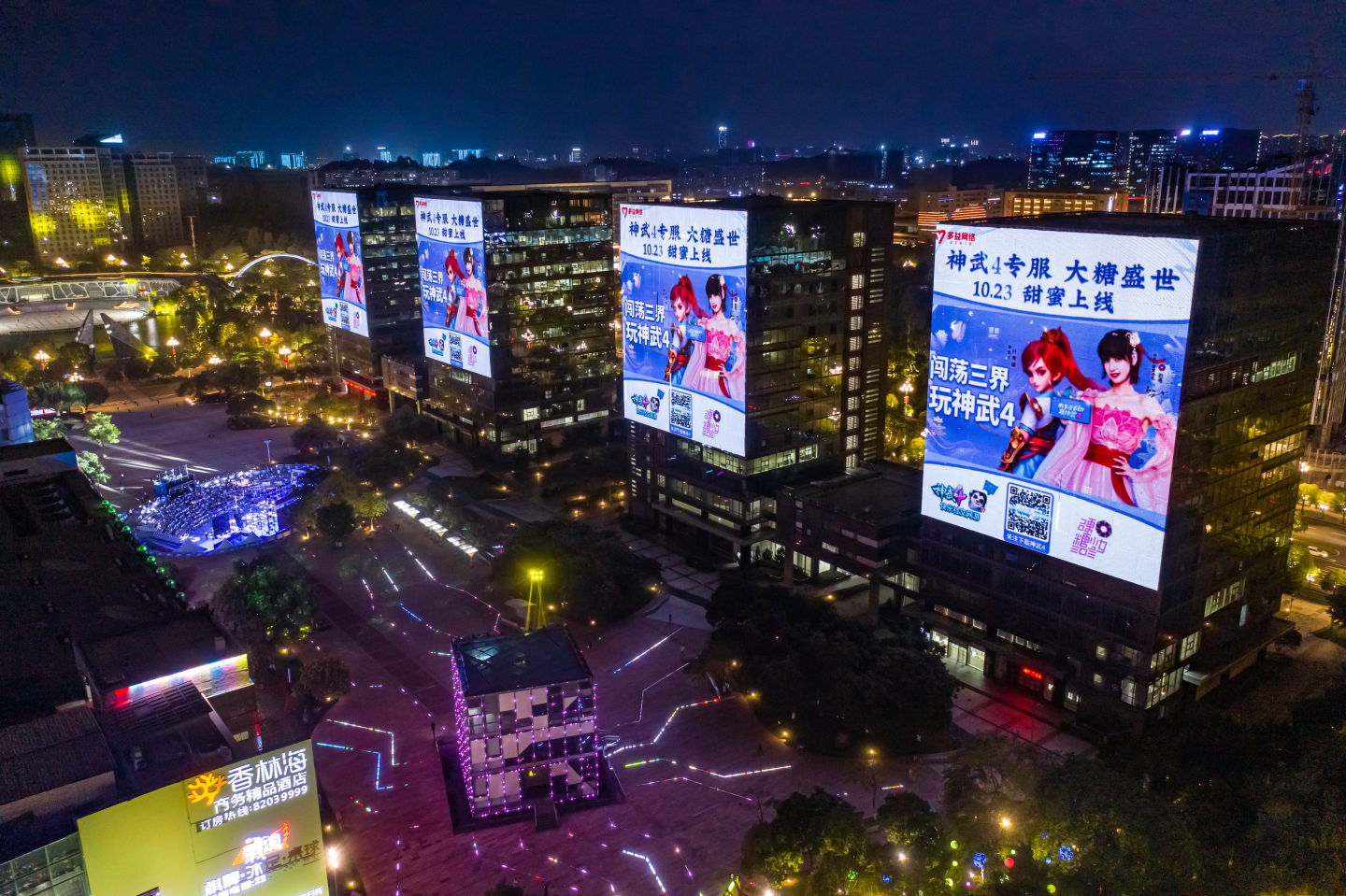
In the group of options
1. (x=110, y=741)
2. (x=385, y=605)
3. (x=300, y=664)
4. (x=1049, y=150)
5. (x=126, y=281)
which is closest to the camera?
(x=110, y=741)

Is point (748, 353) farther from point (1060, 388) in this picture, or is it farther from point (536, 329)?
point (536, 329)

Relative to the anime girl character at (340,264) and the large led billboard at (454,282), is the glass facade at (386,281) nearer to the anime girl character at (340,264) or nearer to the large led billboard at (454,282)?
the anime girl character at (340,264)

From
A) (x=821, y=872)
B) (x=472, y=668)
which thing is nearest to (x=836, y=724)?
(x=821, y=872)

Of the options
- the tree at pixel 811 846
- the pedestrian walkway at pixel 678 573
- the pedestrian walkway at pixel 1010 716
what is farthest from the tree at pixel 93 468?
the pedestrian walkway at pixel 1010 716

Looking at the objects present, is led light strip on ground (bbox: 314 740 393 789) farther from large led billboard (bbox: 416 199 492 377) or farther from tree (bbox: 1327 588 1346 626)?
tree (bbox: 1327 588 1346 626)

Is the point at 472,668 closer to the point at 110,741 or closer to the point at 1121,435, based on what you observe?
the point at 110,741

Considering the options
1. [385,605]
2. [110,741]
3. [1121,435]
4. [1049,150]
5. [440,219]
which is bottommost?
[385,605]
